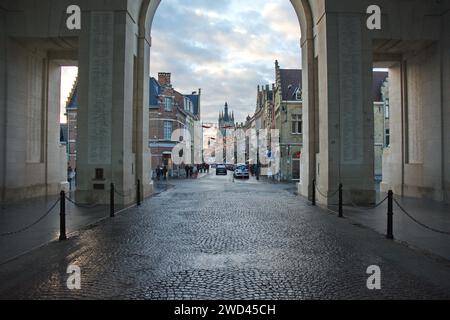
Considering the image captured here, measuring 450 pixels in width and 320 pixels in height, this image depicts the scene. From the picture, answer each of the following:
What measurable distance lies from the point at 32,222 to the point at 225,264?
7275 mm

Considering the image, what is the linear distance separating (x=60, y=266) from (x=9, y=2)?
15782 mm

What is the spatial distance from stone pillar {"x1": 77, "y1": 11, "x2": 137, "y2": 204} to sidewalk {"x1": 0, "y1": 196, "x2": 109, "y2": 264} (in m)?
1.49

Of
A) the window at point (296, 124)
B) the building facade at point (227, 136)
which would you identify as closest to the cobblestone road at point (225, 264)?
the window at point (296, 124)

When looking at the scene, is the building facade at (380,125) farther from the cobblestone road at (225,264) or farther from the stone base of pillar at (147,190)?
the cobblestone road at (225,264)

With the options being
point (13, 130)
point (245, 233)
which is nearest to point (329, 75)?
point (245, 233)

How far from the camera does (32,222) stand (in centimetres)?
1138

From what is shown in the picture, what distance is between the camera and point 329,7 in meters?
17.1

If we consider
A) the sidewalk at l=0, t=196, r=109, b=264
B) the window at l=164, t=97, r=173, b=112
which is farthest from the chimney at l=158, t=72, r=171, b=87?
the sidewalk at l=0, t=196, r=109, b=264

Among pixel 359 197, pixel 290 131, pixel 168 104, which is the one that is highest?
pixel 168 104

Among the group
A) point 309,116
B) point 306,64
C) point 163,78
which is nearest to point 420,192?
Result: point 309,116

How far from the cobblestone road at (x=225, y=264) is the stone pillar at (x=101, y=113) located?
5884 millimetres

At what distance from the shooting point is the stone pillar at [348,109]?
55.0 ft
